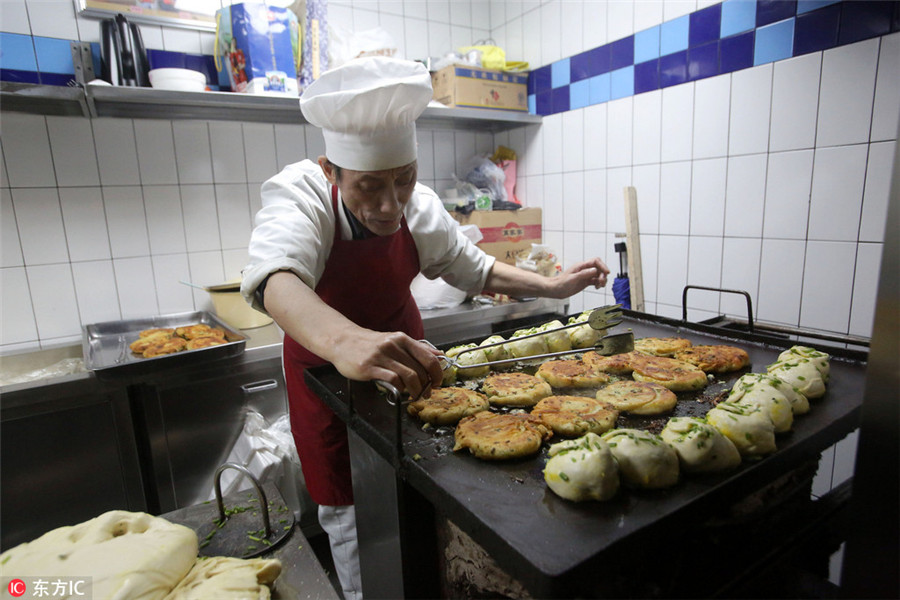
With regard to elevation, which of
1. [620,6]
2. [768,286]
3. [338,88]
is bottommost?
[768,286]

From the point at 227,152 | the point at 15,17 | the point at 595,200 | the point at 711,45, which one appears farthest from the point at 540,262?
the point at 15,17

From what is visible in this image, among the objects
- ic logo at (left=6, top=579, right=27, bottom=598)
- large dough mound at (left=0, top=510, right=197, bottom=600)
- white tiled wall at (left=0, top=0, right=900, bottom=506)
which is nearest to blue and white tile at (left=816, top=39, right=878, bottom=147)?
white tiled wall at (left=0, top=0, right=900, bottom=506)

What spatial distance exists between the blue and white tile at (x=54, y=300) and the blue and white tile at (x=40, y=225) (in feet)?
0.17

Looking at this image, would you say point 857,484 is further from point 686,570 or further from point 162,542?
point 162,542

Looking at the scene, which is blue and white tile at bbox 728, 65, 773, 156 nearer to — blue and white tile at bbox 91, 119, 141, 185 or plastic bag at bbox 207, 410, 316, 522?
plastic bag at bbox 207, 410, 316, 522

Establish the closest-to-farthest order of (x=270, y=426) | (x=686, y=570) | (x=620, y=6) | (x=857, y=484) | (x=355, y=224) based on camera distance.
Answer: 1. (x=857, y=484)
2. (x=686, y=570)
3. (x=355, y=224)
4. (x=270, y=426)
5. (x=620, y=6)

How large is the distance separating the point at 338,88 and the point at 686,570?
4.54 feet

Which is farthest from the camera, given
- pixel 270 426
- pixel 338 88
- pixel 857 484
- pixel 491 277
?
pixel 270 426

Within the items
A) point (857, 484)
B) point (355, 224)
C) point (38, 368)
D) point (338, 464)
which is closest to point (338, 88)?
point (355, 224)

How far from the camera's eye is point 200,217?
265 cm

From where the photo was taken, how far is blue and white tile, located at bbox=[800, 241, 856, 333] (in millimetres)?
1873

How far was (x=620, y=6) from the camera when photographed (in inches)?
102

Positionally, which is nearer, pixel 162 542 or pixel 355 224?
pixel 162 542

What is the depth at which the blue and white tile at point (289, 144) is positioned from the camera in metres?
2.80
